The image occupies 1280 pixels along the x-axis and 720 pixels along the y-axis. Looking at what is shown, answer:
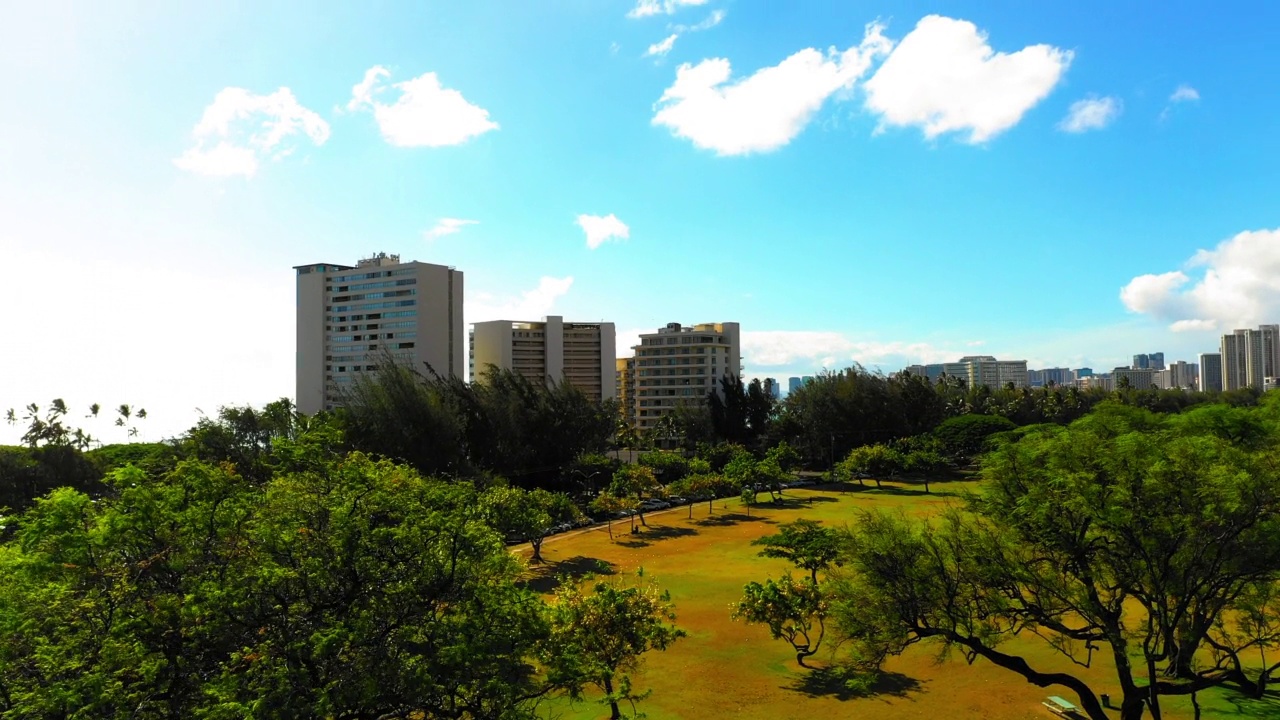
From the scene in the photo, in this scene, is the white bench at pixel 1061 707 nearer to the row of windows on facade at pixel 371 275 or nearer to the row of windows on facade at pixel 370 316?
the row of windows on facade at pixel 370 316

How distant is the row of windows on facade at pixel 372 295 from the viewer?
3814 inches

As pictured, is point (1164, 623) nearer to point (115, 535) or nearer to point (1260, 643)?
point (1260, 643)

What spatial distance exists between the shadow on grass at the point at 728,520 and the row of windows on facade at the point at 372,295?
2278 inches

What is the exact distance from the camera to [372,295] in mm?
98312

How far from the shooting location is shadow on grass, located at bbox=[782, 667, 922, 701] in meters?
20.8

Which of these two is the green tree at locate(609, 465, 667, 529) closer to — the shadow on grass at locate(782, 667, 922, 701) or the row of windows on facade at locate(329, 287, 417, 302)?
the shadow on grass at locate(782, 667, 922, 701)

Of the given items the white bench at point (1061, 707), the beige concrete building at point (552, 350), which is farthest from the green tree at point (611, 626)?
the beige concrete building at point (552, 350)

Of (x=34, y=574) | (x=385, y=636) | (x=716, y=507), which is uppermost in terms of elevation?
(x=34, y=574)

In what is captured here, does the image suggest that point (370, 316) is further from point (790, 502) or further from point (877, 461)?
point (877, 461)

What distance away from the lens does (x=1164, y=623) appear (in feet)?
52.7

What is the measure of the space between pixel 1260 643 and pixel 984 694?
646cm

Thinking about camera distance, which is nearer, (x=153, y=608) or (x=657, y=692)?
(x=153, y=608)

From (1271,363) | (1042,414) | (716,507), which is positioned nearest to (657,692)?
(716,507)

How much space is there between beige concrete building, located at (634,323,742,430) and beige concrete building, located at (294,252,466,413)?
33.8 meters
